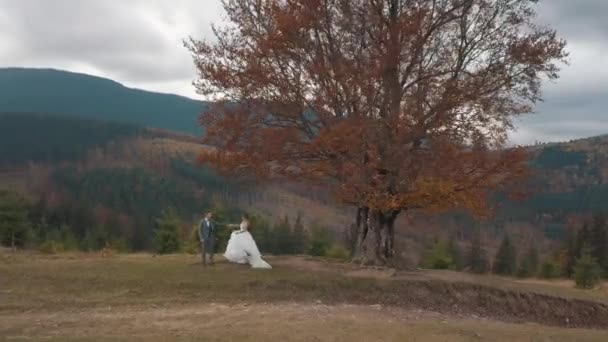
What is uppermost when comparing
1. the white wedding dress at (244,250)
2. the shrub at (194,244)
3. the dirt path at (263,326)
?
the white wedding dress at (244,250)

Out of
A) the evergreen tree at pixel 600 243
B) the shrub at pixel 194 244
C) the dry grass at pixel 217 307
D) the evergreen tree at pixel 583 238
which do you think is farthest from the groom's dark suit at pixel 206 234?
the evergreen tree at pixel 600 243

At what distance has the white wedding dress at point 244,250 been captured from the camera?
24453 mm

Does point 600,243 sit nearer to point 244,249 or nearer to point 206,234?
point 244,249

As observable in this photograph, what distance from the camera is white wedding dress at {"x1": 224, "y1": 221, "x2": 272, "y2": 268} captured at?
24453 millimetres

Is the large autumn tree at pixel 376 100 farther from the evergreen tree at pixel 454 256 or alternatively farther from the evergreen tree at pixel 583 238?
the evergreen tree at pixel 583 238

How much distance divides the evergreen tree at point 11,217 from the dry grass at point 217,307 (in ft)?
55.4

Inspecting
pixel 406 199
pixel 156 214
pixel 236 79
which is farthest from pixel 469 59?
pixel 156 214

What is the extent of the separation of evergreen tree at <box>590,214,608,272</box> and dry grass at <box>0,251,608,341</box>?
57.4m

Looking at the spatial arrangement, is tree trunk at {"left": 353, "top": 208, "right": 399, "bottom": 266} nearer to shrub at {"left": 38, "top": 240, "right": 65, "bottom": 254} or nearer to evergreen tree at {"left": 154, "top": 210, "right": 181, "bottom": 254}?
shrub at {"left": 38, "top": 240, "right": 65, "bottom": 254}

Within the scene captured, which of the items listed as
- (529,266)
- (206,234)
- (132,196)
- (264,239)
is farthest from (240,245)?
(132,196)

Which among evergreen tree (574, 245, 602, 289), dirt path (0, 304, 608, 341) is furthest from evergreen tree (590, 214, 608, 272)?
dirt path (0, 304, 608, 341)

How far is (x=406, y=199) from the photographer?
2355 cm

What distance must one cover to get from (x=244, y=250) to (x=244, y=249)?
4 cm

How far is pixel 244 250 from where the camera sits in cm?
2470
